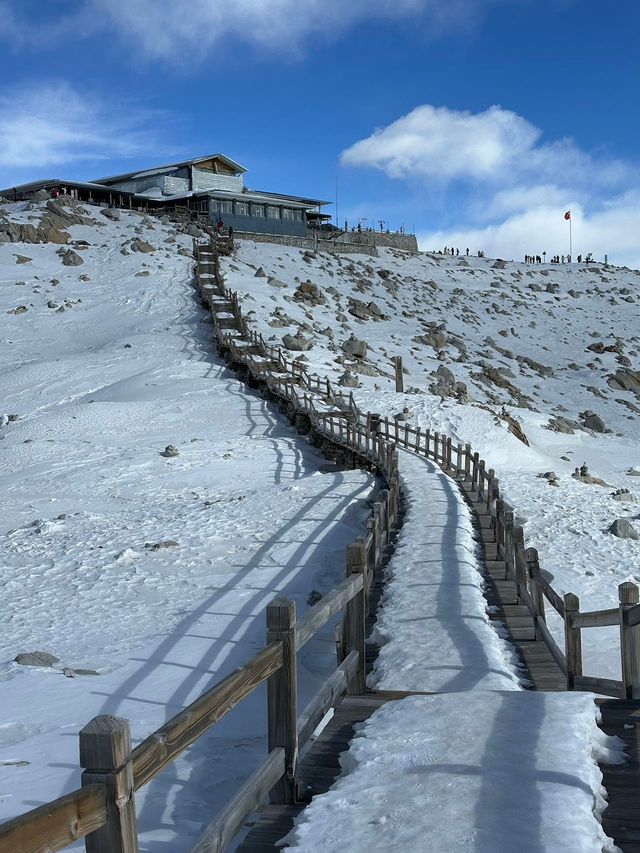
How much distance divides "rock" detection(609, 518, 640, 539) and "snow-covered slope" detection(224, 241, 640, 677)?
355mm

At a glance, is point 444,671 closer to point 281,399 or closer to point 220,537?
point 220,537

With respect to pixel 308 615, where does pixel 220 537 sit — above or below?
below

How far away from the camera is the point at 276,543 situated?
631 inches

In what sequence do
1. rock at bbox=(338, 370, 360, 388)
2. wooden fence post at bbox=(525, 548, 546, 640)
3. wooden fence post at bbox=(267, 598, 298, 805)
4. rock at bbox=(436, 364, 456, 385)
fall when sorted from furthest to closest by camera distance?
rock at bbox=(436, 364, 456, 385)
rock at bbox=(338, 370, 360, 388)
wooden fence post at bbox=(525, 548, 546, 640)
wooden fence post at bbox=(267, 598, 298, 805)

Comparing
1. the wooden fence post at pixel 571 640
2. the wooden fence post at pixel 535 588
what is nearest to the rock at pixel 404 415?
the wooden fence post at pixel 535 588

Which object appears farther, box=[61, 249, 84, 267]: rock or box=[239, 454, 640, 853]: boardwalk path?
box=[61, 249, 84, 267]: rock

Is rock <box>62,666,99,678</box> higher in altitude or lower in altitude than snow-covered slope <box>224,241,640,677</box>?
lower

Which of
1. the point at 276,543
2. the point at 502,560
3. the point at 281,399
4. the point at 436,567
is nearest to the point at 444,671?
the point at 436,567

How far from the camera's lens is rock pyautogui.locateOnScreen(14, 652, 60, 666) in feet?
34.8

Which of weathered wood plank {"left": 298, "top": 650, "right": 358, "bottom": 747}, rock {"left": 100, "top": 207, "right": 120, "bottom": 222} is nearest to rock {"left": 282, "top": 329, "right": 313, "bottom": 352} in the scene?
rock {"left": 100, "top": 207, "right": 120, "bottom": 222}

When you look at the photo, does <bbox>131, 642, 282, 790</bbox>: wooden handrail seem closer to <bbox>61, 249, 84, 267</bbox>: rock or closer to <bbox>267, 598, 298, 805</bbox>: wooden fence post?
<bbox>267, 598, 298, 805</bbox>: wooden fence post

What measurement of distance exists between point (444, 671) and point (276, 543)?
881 cm

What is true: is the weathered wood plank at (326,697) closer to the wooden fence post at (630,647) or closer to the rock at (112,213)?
the wooden fence post at (630,647)

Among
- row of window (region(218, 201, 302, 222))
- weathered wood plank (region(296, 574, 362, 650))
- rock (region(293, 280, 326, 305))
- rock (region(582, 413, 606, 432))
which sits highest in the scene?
row of window (region(218, 201, 302, 222))
